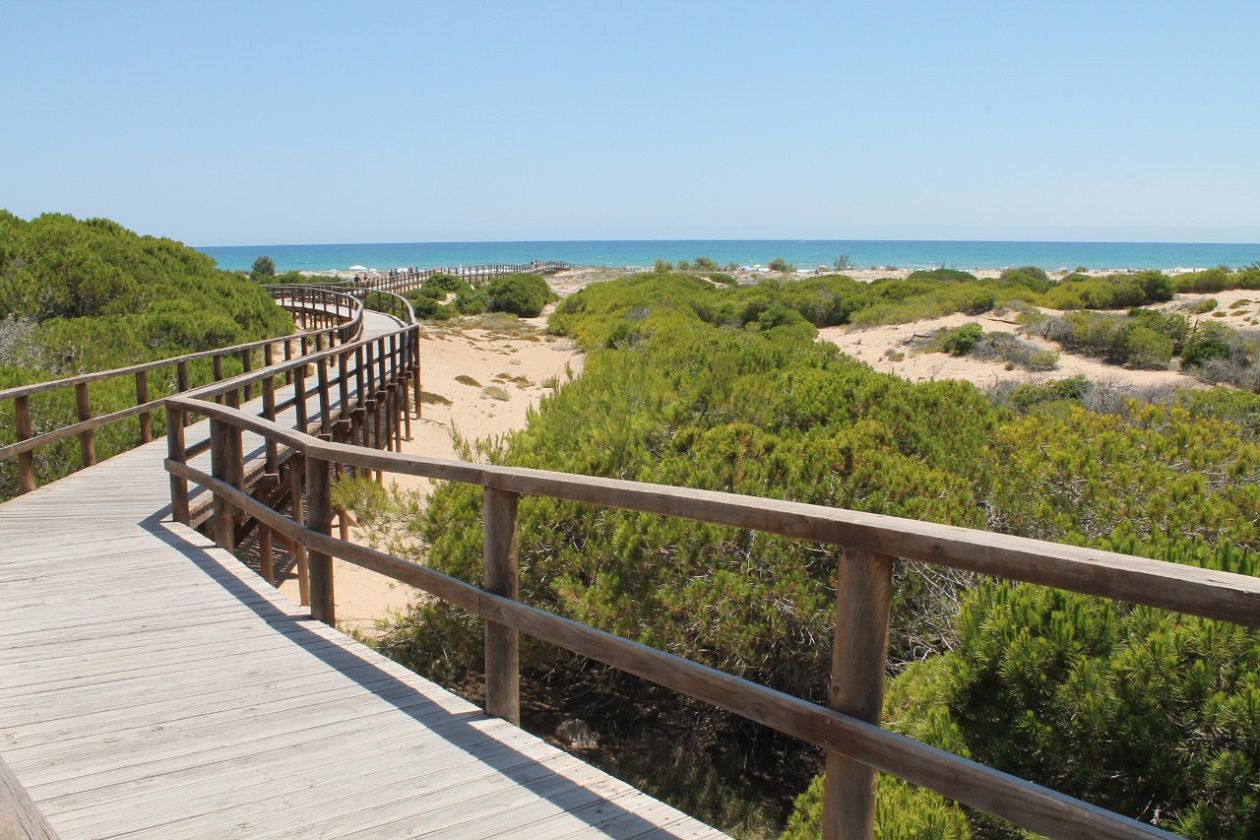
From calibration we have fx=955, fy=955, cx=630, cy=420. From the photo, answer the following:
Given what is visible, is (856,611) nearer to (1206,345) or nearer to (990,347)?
(1206,345)

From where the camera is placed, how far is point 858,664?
2.23 meters

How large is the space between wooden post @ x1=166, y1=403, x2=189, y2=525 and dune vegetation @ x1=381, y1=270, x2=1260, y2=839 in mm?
1640

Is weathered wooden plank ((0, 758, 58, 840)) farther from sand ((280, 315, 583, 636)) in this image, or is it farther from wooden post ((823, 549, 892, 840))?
sand ((280, 315, 583, 636))

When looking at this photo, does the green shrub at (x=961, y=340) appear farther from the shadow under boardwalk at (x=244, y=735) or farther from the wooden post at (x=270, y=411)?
the shadow under boardwalk at (x=244, y=735)

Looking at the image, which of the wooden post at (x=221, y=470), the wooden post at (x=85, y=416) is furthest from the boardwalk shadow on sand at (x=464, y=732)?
the wooden post at (x=85, y=416)

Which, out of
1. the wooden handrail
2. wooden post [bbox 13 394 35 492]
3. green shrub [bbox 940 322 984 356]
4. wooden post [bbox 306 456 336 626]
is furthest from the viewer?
green shrub [bbox 940 322 984 356]

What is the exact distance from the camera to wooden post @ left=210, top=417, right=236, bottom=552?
6.16 m

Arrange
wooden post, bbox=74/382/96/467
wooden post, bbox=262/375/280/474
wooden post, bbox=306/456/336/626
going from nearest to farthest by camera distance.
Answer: wooden post, bbox=306/456/336/626 → wooden post, bbox=262/375/280/474 → wooden post, bbox=74/382/96/467

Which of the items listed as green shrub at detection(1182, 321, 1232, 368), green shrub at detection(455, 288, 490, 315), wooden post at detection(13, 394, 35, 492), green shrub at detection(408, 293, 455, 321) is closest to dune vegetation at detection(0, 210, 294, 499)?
wooden post at detection(13, 394, 35, 492)

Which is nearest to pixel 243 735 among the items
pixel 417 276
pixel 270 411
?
pixel 270 411

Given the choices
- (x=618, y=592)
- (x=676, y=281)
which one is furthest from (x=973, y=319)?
(x=618, y=592)

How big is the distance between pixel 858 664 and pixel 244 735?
91.1 inches

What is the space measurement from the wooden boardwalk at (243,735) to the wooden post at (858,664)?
56 centimetres

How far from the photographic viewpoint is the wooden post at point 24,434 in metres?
7.79
